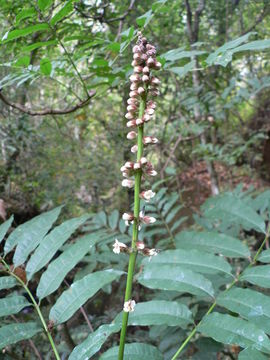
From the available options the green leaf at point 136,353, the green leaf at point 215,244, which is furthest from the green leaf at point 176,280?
the green leaf at point 215,244

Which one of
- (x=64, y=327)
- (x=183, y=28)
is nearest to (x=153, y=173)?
(x=64, y=327)

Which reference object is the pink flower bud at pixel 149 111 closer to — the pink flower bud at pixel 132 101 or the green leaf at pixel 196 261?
the pink flower bud at pixel 132 101

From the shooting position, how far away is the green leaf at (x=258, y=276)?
1459 mm

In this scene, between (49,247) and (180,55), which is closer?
(49,247)

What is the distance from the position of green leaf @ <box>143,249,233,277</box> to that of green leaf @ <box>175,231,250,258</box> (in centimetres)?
25

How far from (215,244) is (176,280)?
527 millimetres

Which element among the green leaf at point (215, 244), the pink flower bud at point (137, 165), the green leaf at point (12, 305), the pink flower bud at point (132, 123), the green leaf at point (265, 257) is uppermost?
the pink flower bud at point (132, 123)

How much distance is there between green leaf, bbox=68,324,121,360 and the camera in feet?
4.17

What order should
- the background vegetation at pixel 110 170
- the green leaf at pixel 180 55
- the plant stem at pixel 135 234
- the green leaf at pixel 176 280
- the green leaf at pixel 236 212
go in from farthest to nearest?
1. the green leaf at pixel 236 212
2. the green leaf at pixel 180 55
3. the background vegetation at pixel 110 170
4. the green leaf at pixel 176 280
5. the plant stem at pixel 135 234

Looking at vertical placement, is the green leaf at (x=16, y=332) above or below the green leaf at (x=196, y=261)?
above

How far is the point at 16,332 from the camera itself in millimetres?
1369

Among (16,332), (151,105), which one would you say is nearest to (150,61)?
(151,105)

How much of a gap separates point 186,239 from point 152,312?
765 mm

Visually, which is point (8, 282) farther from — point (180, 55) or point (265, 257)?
point (180, 55)
